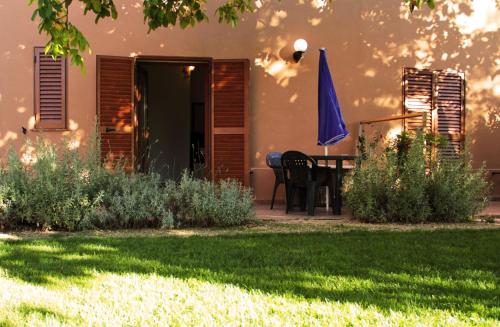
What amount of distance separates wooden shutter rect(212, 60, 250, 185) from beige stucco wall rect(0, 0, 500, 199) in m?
0.24

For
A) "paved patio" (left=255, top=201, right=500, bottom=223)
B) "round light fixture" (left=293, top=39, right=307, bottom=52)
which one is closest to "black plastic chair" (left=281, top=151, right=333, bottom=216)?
"paved patio" (left=255, top=201, right=500, bottom=223)

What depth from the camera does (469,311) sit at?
8.95ft

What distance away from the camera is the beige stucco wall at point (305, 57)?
8.00 meters

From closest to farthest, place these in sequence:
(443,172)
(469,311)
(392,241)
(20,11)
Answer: (469,311) < (392,241) < (443,172) < (20,11)

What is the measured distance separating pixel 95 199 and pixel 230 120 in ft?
10.6

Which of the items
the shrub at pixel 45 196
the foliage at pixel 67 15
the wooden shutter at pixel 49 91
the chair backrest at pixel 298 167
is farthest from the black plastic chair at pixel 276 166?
the wooden shutter at pixel 49 91

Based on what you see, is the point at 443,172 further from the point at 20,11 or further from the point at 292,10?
the point at 20,11

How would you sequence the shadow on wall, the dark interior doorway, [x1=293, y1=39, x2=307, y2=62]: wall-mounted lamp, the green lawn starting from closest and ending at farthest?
1. the green lawn
2. [x1=293, y1=39, x2=307, y2=62]: wall-mounted lamp
3. the shadow on wall
4. the dark interior doorway

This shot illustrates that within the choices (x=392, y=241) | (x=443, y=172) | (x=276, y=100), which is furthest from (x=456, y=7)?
(x=392, y=241)

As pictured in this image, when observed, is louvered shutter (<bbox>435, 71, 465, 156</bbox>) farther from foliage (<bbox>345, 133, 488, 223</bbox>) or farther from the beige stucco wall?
foliage (<bbox>345, 133, 488, 223</bbox>)

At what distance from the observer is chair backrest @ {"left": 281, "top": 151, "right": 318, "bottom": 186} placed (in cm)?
672

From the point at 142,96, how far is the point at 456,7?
501 centimetres

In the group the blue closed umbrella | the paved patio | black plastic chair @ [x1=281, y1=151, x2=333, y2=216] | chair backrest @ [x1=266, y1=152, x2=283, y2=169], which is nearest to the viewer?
the paved patio

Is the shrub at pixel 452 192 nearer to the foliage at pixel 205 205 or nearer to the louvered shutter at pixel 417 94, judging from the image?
the foliage at pixel 205 205
